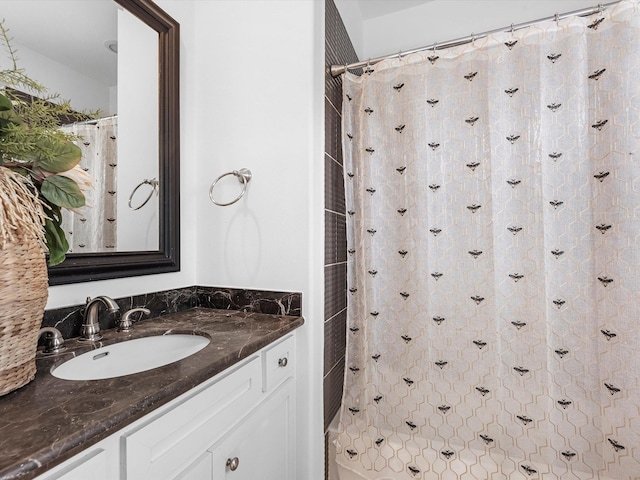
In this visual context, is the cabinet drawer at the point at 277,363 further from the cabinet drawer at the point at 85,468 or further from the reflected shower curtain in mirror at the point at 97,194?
the reflected shower curtain in mirror at the point at 97,194

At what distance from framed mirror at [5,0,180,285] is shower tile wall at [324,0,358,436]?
0.64 m

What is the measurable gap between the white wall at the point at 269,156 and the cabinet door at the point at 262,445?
4.3 inches

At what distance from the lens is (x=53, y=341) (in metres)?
0.89

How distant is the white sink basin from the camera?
2.88 feet

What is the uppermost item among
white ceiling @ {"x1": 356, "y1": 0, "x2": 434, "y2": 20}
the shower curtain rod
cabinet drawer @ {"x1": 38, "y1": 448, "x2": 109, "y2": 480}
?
white ceiling @ {"x1": 356, "y1": 0, "x2": 434, "y2": 20}

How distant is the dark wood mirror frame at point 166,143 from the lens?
1.24 meters

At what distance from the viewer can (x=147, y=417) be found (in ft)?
2.15

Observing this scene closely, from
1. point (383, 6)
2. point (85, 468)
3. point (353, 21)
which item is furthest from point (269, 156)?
point (383, 6)

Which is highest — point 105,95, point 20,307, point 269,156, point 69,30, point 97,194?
point 69,30

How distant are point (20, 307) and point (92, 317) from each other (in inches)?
15.7

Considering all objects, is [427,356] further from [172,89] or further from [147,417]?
[172,89]

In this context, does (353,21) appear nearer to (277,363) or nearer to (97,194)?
(97,194)

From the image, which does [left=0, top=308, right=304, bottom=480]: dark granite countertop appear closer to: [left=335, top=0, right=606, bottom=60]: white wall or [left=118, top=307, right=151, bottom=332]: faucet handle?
[left=118, top=307, right=151, bottom=332]: faucet handle

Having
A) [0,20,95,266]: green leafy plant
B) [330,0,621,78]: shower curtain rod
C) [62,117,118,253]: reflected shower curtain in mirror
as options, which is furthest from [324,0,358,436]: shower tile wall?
[0,20,95,266]: green leafy plant
